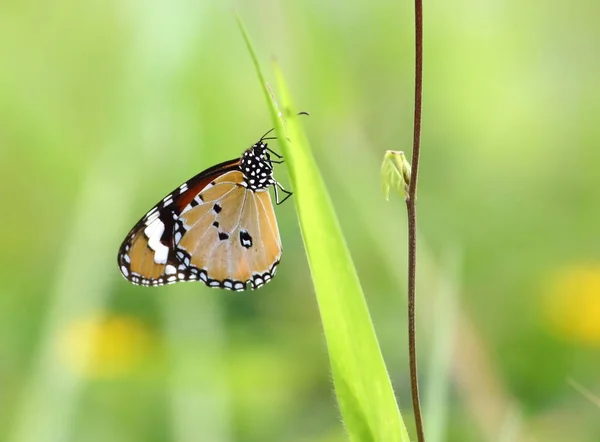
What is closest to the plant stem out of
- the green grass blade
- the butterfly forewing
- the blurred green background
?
the green grass blade

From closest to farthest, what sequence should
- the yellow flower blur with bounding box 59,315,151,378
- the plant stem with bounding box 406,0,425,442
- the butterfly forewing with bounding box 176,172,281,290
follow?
the plant stem with bounding box 406,0,425,442
the butterfly forewing with bounding box 176,172,281,290
the yellow flower blur with bounding box 59,315,151,378

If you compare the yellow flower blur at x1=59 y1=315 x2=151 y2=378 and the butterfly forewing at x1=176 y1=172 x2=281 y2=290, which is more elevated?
the butterfly forewing at x1=176 y1=172 x2=281 y2=290

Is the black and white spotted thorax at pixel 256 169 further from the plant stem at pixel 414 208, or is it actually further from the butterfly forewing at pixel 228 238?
the plant stem at pixel 414 208

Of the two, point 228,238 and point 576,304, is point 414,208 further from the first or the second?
point 576,304

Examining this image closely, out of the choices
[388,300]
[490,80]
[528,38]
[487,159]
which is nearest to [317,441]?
[388,300]

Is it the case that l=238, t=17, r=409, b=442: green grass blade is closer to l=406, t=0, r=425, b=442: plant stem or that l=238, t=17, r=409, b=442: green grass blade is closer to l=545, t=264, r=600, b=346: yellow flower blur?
l=406, t=0, r=425, b=442: plant stem

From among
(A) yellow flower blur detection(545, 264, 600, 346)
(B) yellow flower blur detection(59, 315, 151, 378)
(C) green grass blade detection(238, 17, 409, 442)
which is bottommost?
(A) yellow flower blur detection(545, 264, 600, 346)
